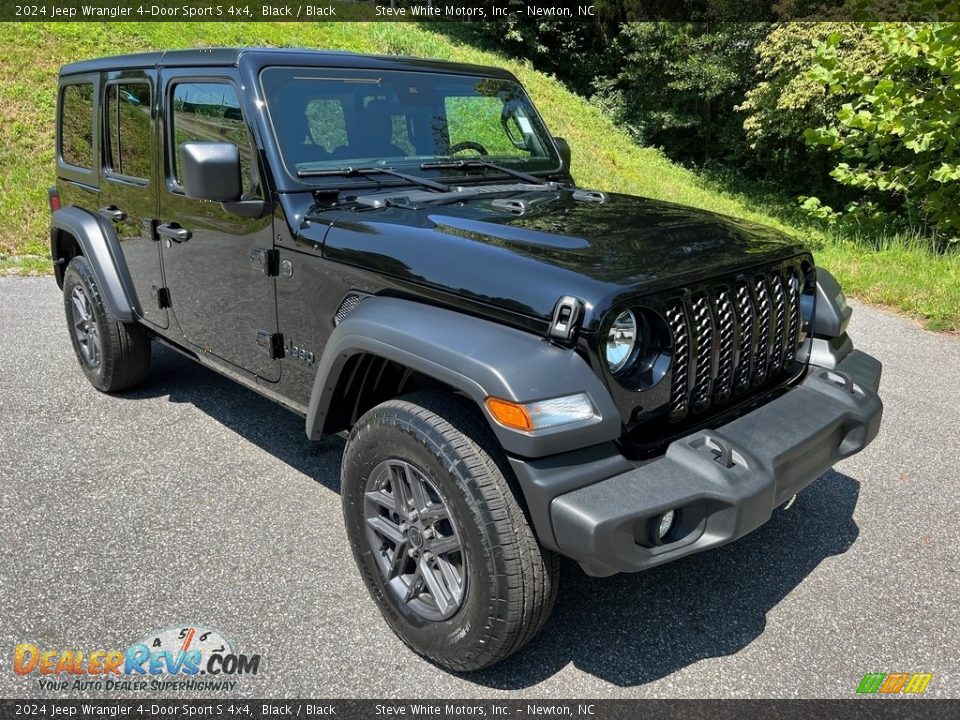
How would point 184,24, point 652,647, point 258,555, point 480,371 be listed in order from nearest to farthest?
point 480,371, point 652,647, point 258,555, point 184,24

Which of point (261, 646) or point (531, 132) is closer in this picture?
point (261, 646)

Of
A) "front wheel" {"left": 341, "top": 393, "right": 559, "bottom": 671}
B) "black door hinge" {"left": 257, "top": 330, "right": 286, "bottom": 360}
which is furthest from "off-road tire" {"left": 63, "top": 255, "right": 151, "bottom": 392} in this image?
"front wheel" {"left": 341, "top": 393, "right": 559, "bottom": 671}

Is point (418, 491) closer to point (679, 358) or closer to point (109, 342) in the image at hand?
point (679, 358)

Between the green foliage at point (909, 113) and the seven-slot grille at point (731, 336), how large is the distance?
20.5 ft

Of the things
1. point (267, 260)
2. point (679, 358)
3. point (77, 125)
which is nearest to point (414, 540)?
point (679, 358)

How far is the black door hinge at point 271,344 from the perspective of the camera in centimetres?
328

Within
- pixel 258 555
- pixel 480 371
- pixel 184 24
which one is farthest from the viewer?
pixel 184 24

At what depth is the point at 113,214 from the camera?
4316 mm

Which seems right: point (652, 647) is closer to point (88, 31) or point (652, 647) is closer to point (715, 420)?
point (715, 420)

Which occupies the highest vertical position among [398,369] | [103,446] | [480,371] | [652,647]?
[480,371]

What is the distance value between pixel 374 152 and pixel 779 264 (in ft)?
5.86

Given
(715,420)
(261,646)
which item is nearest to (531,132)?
(715,420)

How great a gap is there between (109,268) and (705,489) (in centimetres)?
364

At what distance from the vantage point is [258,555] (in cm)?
322
